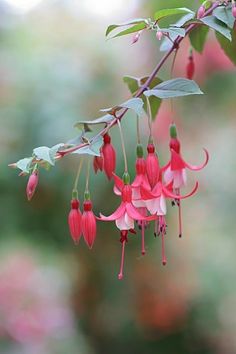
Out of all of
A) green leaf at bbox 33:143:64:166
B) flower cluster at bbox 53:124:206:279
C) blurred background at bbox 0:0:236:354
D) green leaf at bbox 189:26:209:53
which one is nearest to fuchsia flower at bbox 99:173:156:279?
flower cluster at bbox 53:124:206:279

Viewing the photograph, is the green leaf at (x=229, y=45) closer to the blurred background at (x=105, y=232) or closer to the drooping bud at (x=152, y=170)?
the drooping bud at (x=152, y=170)

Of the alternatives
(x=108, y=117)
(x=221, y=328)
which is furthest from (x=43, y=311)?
(x=108, y=117)

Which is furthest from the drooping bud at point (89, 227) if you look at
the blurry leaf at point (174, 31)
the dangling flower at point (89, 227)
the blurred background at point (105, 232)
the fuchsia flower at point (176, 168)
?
the blurred background at point (105, 232)

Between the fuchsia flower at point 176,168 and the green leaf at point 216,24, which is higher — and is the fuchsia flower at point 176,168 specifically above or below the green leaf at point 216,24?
below

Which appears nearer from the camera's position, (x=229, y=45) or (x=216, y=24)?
(x=216, y=24)

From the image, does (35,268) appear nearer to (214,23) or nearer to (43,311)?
(43,311)

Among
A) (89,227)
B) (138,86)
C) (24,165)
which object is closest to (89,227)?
(89,227)

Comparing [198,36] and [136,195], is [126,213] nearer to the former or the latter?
[136,195]
